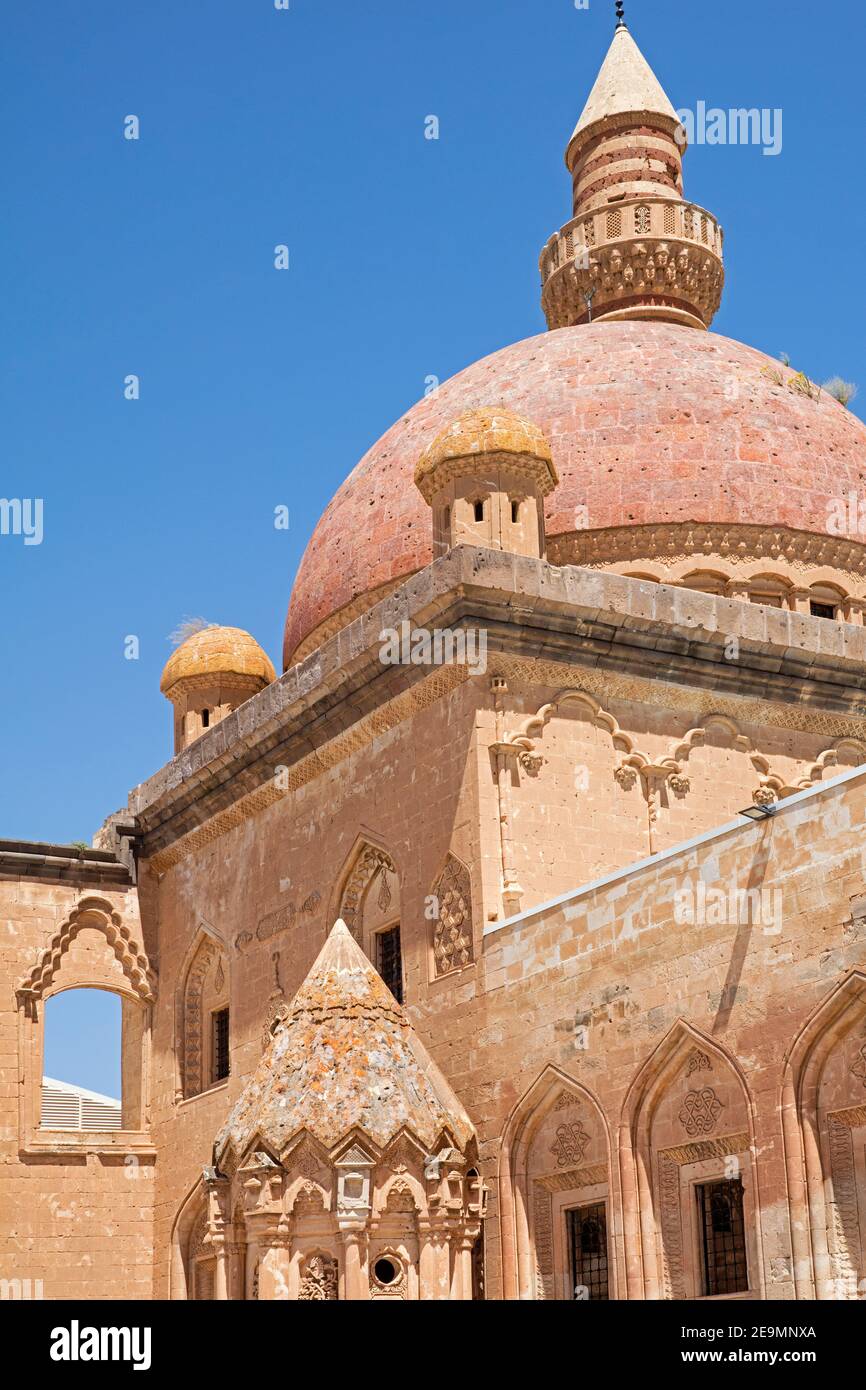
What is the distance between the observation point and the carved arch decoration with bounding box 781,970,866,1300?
9914 mm

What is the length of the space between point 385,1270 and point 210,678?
318 inches

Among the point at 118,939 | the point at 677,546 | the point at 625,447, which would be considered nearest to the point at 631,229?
the point at 625,447

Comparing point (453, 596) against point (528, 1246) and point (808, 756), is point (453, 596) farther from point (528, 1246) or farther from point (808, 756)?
point (528, 1246)

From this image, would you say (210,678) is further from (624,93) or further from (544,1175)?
(624,93)

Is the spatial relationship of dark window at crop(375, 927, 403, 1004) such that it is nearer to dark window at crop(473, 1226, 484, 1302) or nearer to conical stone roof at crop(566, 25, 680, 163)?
dark window at crop(473, 1226, 484, 1302)

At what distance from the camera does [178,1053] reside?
664 inches

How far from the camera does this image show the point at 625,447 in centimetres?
1752

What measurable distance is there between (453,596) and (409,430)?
595 cm

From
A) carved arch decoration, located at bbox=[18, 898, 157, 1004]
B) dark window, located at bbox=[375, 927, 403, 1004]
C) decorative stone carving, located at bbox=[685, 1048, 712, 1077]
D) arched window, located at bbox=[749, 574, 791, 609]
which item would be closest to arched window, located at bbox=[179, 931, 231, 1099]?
carved arch decoration, located at bbox=[18, 898, 157, 1004]

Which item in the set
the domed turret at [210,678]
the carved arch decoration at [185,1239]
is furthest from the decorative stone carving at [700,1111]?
the domed turret at [210,678]

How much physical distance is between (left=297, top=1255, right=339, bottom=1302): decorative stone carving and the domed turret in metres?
7.60

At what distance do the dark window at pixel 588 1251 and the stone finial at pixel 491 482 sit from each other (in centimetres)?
494

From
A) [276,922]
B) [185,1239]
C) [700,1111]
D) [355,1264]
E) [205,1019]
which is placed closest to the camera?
[700,1111]
